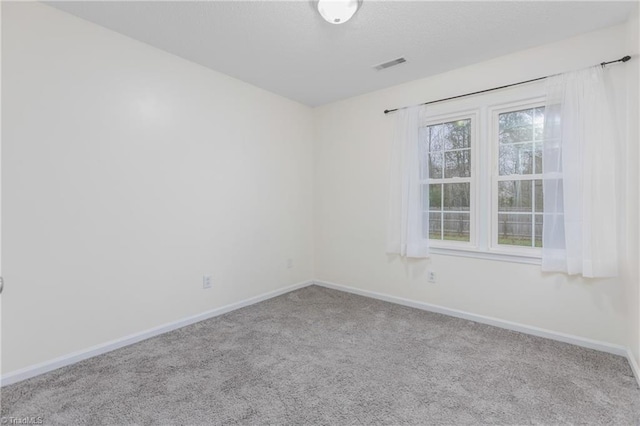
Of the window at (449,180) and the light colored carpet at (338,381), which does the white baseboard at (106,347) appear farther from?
the window at (449,180)

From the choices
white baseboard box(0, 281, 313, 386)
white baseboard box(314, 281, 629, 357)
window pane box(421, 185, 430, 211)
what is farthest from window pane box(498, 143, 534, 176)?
white baseboard box(0, 281, 313, 386)

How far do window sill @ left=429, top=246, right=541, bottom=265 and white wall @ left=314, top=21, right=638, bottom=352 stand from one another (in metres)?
0.05

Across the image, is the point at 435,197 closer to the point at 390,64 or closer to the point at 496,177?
the point at 496,177

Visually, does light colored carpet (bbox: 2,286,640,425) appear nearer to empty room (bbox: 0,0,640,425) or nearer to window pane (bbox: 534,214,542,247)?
empty room (bbox: 0,0,640,425)

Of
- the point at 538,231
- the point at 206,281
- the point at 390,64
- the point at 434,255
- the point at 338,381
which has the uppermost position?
the point at 390,64

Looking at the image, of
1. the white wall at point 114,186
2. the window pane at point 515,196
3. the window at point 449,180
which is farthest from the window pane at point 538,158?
the white wall at point 114,186

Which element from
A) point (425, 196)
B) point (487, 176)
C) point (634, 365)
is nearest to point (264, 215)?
point (425, 196)

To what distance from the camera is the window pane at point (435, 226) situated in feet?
11.1

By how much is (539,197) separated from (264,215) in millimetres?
2873

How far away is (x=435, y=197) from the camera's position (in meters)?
3.40

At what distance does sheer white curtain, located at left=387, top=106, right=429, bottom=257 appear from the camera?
330 centimetres

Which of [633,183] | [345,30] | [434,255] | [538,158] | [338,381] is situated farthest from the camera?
[434,255]

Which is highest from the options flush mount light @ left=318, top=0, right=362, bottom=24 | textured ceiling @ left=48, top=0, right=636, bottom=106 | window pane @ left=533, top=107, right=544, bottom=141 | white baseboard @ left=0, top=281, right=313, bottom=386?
textured ceiling @ left=48, top=0, right=636, bottom=106

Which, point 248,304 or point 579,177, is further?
point 248,304
